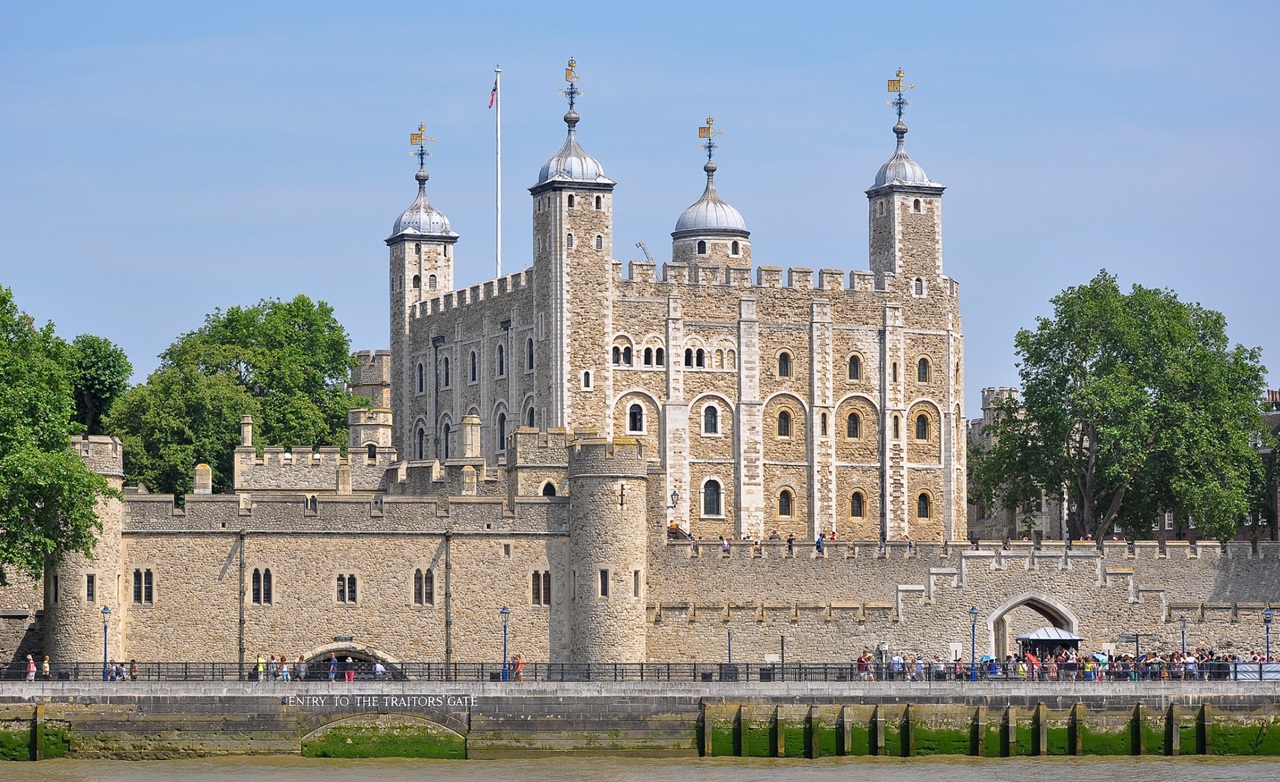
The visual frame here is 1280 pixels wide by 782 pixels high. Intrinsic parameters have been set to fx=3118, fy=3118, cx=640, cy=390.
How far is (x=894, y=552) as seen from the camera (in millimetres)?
76500

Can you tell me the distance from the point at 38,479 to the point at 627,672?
1361 cm

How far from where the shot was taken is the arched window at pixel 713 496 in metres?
93.1

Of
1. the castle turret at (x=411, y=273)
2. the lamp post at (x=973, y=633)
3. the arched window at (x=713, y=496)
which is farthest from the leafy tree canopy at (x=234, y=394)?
Answer: the lamp post at (x=973, y=633)

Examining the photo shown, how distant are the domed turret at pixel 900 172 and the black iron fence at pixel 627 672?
30.9 m

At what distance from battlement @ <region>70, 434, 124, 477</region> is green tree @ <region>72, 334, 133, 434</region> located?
2659 centimetres

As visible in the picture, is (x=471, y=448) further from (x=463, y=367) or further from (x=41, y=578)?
(x=41, y=578)

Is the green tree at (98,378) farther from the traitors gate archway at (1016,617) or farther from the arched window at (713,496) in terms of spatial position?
the traitors gate archway at (1016,617)

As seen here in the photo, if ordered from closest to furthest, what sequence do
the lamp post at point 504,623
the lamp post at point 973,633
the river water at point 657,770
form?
the river water at point 657,770 → the lamp post at point 504,623 → the lamp post at point 973,633

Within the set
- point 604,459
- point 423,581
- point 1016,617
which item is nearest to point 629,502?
point 604,459

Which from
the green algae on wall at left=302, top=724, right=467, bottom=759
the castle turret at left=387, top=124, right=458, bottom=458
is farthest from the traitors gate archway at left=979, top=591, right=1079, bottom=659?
the castle turret at left=387, top=124, right=458, bottom=458

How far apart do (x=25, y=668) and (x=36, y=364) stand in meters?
7.16

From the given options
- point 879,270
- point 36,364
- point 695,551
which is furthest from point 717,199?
point 36,364

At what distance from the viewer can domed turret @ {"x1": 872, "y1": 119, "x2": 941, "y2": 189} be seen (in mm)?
98188

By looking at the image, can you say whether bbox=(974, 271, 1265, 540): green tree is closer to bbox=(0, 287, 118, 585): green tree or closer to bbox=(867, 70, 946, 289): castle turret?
bbox=(867, 70, 946, 289): castle turret
